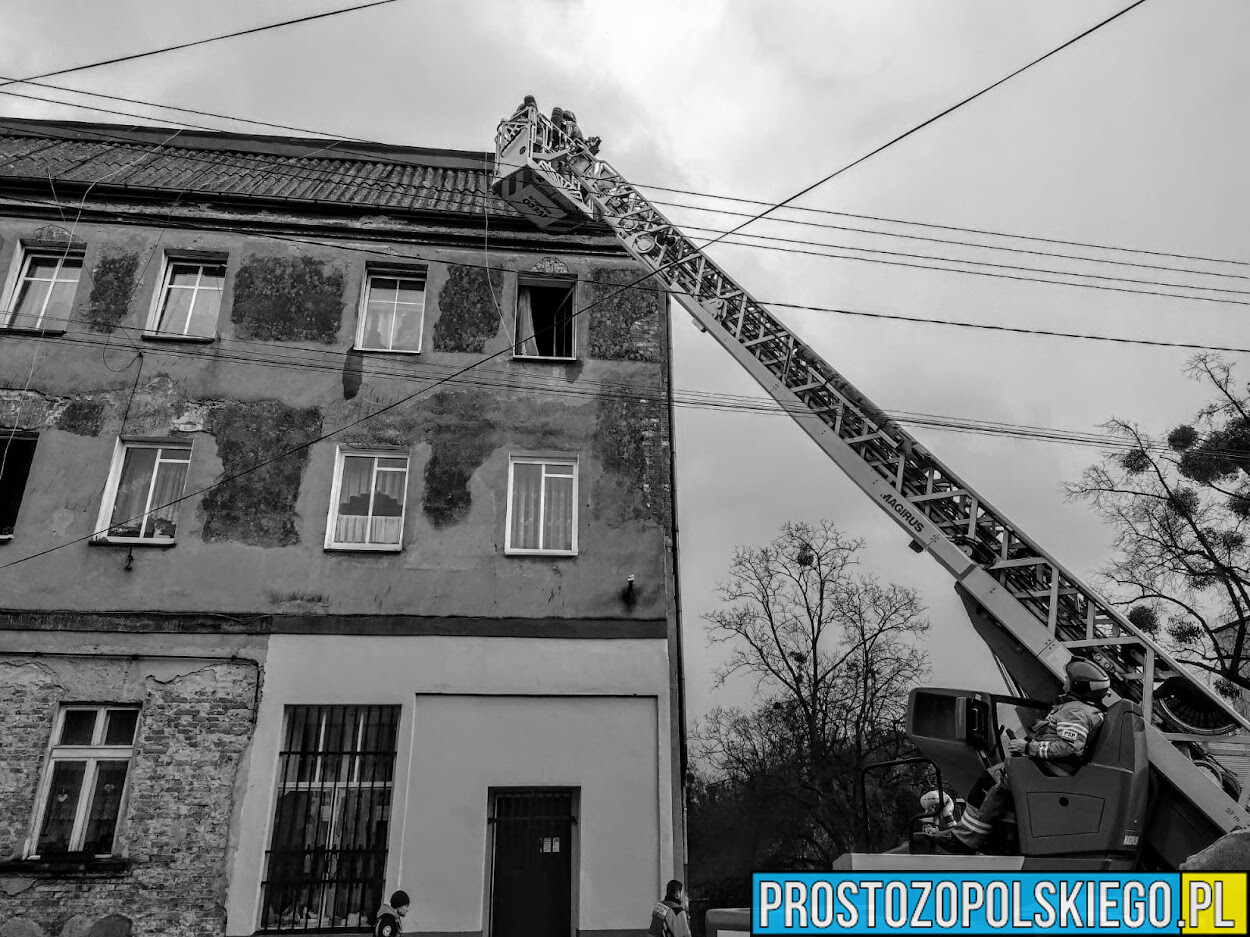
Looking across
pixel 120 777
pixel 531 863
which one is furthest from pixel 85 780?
pixel 531 863

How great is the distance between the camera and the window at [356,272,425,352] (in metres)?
13.6

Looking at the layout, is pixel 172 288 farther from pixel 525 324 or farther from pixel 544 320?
pixel 544 320

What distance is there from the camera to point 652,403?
13.3m

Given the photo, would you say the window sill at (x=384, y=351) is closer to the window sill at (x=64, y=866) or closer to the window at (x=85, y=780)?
the window at (x=85, y=780)

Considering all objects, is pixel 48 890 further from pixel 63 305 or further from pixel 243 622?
pixel 63 305

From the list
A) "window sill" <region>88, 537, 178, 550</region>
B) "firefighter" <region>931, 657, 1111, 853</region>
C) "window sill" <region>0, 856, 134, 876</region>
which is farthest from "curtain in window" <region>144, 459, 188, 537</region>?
"firefighter" <region>931, 657, 1111, 853</region>

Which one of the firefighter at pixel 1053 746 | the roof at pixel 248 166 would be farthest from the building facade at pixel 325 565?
the firefighter at pixel 1053 746

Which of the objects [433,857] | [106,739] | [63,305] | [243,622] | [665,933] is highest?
[63,305]

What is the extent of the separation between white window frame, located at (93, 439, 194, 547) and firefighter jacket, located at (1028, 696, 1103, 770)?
10.6m

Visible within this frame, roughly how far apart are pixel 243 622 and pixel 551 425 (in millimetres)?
4823

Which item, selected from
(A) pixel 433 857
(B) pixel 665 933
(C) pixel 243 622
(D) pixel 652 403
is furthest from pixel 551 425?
(B) pixel 665 933

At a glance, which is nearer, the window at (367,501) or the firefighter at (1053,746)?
the firefighter at (1053,746)

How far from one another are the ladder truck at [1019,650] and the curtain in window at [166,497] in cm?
689

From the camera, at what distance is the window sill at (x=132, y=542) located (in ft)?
38.9
